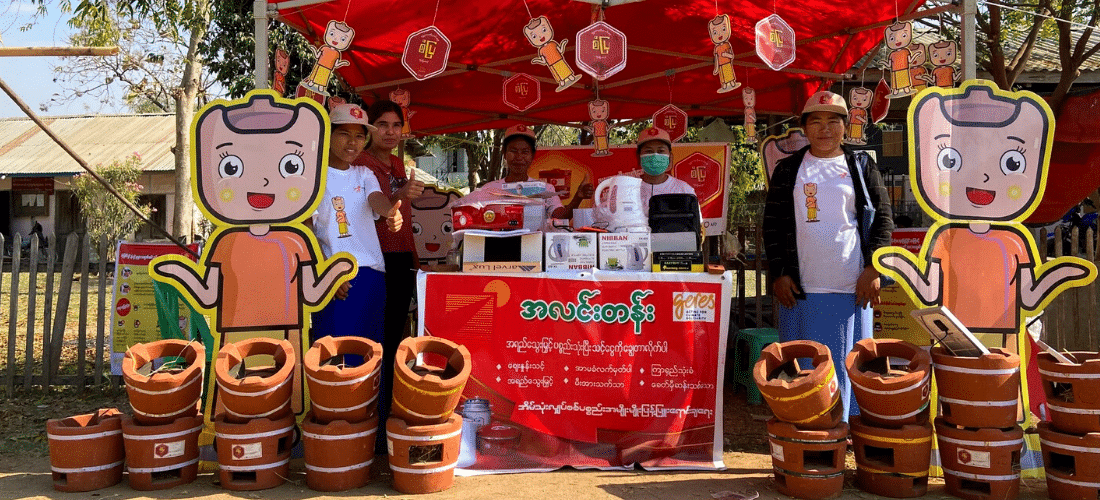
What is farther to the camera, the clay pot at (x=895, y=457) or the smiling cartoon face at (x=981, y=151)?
the smiling cartoon face at (x=981, y=151)

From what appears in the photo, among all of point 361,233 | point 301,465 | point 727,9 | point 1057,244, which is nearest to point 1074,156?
point 1057,244

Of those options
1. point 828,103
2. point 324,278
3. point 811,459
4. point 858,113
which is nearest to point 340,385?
point 324,278

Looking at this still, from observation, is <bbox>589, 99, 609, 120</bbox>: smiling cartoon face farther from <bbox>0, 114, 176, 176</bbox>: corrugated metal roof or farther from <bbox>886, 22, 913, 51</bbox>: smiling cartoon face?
<bbox>0, 114, 176, 176</bbox>: corrugated metal roof

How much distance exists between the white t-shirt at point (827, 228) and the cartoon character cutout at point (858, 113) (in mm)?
2028

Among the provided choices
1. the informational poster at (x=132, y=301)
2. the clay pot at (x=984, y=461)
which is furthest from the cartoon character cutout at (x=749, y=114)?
the informational poster at (x=132, y=301)

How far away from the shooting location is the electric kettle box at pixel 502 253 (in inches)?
157

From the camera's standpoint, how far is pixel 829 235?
408 cm

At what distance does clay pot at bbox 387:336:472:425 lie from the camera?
3.54 metres

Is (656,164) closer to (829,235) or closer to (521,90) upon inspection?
(829,235)

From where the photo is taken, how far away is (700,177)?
7.80 metres

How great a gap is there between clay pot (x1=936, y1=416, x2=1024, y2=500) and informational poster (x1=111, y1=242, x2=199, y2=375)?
5.22m

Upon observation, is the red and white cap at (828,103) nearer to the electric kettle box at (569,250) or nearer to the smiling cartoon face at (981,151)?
the smiling cartoon face at (981,151)

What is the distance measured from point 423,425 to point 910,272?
258cm

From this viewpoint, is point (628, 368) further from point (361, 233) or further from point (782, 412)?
point (361, 233)
